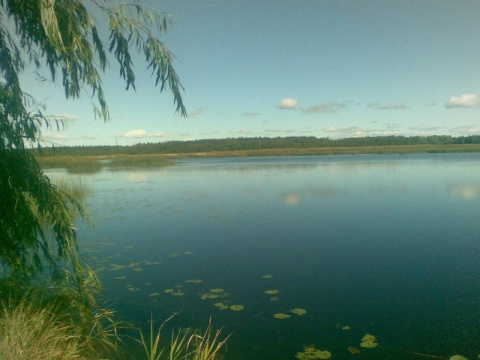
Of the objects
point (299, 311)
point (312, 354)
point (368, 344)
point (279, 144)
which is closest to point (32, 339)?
point (312, 354)

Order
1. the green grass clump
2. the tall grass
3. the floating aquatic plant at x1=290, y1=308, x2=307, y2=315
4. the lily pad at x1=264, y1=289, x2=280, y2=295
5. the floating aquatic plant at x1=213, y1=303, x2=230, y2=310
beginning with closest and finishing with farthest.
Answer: the green grass clump → the tall grass → the floating aquatic plant at x1=290, y1=308, x2=307, y2=315 → the floating aquatic plant at x1=213, y1=303, x2=230, y2=310 → the lily pad at x1=264, y1=289, x2=280, y2=295

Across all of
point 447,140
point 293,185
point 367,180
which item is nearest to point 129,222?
point 293,185

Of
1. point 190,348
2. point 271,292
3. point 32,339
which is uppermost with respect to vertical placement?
point 32,339

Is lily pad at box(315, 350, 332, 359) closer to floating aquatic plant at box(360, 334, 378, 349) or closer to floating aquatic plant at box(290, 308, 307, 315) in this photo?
floating aquatic plant at box(360, 334, 378, 349)

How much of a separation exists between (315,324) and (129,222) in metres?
7.50

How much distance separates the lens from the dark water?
14.9 ft

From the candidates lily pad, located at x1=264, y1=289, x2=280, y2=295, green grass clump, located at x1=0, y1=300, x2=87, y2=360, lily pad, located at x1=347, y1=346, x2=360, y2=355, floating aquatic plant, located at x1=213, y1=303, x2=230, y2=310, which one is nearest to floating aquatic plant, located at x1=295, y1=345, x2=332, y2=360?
lily pad, located at x1=347, y1=346, x2=360, y2=355

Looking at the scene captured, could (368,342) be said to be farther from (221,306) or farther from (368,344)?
(221,306)

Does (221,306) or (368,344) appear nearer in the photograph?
(368,344)

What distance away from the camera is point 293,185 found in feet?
60.2

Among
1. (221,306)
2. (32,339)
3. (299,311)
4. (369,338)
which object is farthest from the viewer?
(221,306)

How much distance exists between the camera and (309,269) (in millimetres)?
6668

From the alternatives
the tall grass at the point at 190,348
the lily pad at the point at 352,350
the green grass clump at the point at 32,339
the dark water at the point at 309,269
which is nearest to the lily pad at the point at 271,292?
the dark water at the point at 309,269

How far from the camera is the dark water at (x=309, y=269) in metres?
4.53
